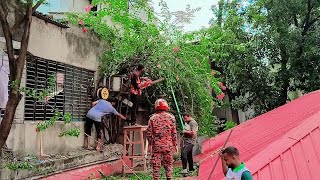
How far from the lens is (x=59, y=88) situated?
9664 millimetres

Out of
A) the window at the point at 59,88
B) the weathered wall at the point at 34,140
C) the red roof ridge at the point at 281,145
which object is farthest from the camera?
the window at the point at 59,88

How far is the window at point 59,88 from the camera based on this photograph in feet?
28.6

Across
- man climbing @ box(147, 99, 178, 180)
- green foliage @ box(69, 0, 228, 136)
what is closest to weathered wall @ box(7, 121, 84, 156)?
green foliage @ box(69, 0, 228, 136)

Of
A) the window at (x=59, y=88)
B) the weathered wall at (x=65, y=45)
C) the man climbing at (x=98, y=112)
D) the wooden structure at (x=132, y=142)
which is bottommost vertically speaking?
the wooden structure at (x=132, y=142)

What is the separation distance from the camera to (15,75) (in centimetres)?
598

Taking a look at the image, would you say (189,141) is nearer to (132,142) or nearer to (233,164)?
(132,142)

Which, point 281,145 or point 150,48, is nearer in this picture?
point 281,145

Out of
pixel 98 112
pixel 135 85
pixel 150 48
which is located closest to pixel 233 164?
pixel 98 112

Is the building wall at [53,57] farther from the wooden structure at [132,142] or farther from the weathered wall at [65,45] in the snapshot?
the wooden structure at [132,142]

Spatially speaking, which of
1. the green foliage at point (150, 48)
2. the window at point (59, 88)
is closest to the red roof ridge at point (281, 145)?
the window at point (59, 88)

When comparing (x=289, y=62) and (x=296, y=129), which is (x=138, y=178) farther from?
(x=289, y=62)

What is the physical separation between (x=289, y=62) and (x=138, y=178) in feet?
30.4

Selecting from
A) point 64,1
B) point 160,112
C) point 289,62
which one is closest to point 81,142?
point 160,112

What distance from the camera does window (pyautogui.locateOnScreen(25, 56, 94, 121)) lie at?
8.73m
